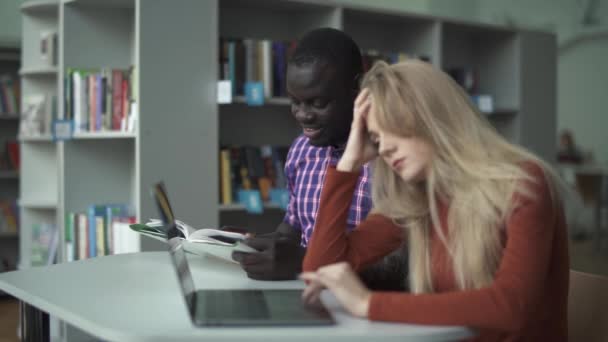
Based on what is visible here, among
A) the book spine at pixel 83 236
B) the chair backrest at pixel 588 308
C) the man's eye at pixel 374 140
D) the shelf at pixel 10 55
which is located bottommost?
the book spine at pixel 83 236

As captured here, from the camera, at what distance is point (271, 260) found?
4.65ft

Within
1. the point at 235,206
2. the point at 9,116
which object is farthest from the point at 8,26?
the point at 235,206

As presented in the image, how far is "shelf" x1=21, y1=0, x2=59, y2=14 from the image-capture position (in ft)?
13.4

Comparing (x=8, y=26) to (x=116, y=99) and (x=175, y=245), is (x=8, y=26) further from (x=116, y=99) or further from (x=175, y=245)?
(x=175, y=245)

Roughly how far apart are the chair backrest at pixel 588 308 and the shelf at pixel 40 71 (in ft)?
11.3

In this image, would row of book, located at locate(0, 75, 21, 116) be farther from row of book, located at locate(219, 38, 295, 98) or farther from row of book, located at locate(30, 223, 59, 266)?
row of book, located at locate(219, 38, 295, 98)

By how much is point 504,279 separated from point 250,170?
2455 mm

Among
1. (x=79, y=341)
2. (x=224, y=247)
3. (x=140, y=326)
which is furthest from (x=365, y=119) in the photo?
(x=79, y=341)

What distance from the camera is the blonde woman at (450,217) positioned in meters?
1.06

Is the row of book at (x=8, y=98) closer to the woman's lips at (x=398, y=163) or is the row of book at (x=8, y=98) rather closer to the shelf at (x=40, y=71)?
the shelf at (x=40, y=71)

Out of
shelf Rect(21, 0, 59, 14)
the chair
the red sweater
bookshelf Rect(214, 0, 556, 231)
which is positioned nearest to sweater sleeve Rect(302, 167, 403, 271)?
the red sweater

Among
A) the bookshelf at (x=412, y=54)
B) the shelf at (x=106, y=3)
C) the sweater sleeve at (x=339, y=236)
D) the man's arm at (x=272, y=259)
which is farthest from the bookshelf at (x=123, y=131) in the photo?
the sweater sleeve at (x=339, y=236)

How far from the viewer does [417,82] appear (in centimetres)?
120

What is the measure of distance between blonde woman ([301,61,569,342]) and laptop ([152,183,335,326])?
0.19 feet
